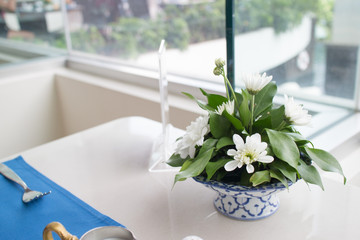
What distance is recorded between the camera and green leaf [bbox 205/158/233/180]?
66 centimetres

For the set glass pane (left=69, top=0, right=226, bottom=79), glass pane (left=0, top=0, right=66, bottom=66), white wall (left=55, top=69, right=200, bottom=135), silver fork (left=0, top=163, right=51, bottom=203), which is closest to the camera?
silver fork (left=0, top=163, right=51, bottom=203)

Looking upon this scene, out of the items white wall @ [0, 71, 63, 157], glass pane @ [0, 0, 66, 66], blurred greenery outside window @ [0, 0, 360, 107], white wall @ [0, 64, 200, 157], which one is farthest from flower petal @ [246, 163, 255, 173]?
glass pane @ [0, 0, 66, 66]

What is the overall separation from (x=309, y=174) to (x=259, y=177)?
0.31 ft

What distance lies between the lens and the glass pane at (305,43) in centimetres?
127

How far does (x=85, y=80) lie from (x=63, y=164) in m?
1.09

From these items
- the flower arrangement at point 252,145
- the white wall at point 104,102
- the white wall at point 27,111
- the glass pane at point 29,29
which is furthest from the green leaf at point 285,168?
the glass pane at point 29,29

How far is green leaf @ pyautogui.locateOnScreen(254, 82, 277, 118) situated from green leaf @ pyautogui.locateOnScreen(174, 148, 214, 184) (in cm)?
12

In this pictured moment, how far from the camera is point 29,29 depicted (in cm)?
226

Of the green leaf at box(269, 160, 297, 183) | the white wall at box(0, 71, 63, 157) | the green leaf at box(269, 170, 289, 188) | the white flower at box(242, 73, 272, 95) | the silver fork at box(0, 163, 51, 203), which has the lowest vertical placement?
the white wall at box(0, 71, 63, 157)

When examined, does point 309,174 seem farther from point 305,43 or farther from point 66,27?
point 66,27

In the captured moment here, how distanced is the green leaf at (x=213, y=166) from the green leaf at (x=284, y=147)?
0.09m

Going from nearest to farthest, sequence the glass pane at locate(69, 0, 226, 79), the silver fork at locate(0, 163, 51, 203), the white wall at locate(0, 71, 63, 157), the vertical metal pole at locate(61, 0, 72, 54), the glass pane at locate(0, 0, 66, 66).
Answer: the silver fork at locate(0, 163, 51, 203) → the glass pane at locate(69, 0, 226, 79) → the white wall at locate(0, 71, 63, 157) → the glass pane at locate(0, 0, 66, 66) → the vertical metal pole at locate(61, 0, 72, 54)

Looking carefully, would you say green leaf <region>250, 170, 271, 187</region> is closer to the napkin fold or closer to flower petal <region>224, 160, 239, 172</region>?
flower petal <region>224, 160, 239, 172</region>

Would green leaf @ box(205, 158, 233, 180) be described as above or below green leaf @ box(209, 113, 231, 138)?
below
